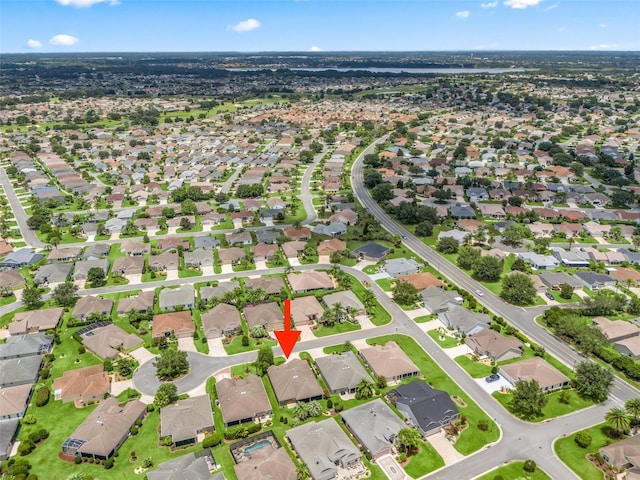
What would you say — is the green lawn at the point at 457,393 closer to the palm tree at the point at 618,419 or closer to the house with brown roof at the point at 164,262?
the palm tree at the point at 618,419

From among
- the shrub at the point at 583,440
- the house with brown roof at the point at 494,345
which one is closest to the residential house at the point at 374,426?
the shrub at the point at 583,440

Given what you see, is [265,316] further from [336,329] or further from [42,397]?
[42,397]

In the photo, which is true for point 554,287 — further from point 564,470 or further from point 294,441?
point 294,441

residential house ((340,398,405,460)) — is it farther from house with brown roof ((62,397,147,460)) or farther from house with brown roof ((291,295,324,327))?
house with brown roof ((62,397,147,460))

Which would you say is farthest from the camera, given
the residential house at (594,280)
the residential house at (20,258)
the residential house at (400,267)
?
the residential house at (20,258)

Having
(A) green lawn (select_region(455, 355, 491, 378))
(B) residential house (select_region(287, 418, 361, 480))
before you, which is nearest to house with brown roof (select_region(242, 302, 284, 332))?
(B) residential house (select_region(287, 418, 361, 480))

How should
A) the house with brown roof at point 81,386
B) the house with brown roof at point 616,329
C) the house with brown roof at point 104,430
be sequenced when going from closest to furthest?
the house with brown roof at point 104,430
the house with brown roof at point 81,386
the house with brown roof at point 616,329
